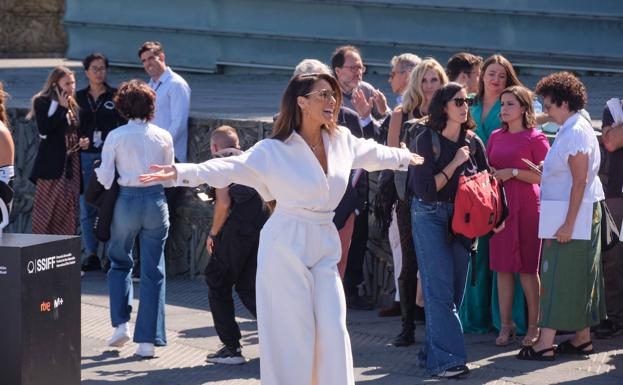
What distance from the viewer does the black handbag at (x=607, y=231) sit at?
8.93 meters

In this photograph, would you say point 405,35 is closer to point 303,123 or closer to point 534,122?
point 534,122

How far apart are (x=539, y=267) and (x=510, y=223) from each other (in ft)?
1.27

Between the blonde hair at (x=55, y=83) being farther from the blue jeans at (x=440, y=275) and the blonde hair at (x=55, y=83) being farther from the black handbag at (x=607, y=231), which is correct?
the black handbag at (x=607, y=231)

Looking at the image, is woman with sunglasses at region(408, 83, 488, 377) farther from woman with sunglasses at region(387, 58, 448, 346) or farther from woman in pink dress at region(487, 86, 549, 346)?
woman with sunglasses at region(387, 58, 448, 346)

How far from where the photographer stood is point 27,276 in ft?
21.7

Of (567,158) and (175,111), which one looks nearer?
(567,158)

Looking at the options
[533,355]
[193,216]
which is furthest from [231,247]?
[193,216]

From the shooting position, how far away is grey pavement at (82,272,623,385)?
28.1ft

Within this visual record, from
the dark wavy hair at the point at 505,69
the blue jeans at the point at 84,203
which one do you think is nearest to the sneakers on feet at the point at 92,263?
the blue jeans at the point at 84,203

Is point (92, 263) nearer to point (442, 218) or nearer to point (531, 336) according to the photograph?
point (531, 336)

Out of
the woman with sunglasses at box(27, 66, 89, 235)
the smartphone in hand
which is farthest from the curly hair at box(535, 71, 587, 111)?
the woman with sunglasses at box(27, 66, 89, 235)

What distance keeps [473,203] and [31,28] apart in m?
17.9

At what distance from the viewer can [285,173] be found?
6.87 meters

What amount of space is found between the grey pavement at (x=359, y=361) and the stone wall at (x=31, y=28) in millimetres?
14719
